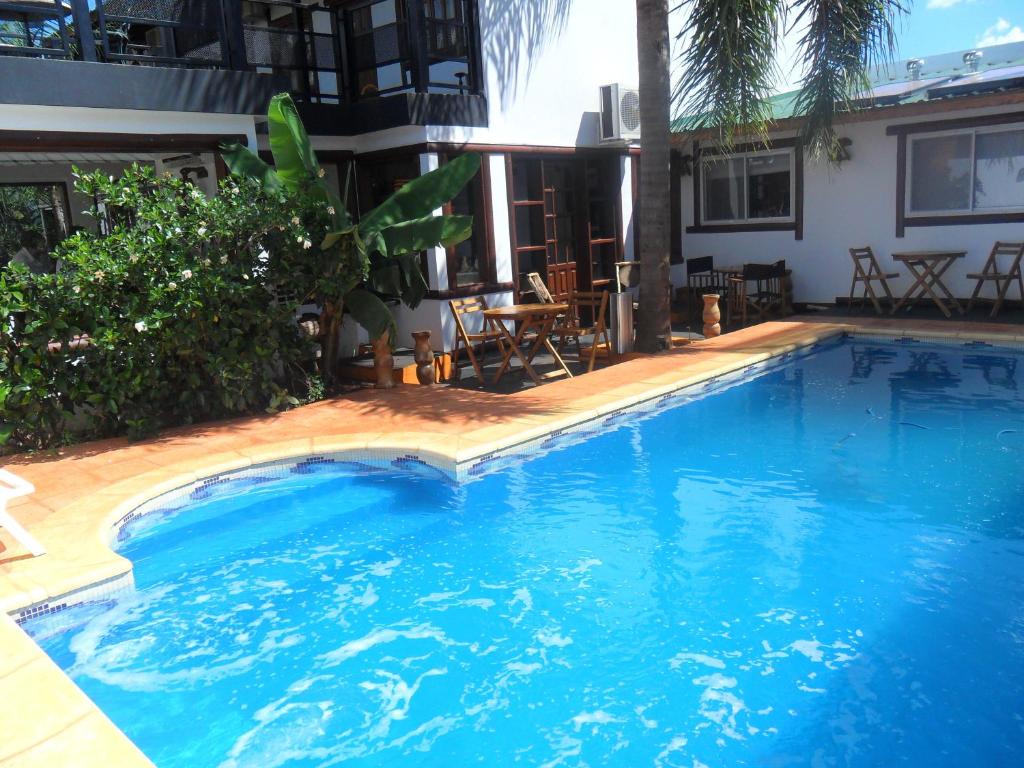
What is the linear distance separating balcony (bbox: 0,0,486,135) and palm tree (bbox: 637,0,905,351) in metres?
2.37

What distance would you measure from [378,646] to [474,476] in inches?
99.8

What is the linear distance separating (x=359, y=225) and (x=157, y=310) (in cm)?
218

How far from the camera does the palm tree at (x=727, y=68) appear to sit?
1043 centimetres

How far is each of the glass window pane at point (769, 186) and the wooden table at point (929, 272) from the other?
2.38 meters

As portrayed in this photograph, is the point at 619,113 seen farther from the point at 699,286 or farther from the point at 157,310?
the point at 157,310

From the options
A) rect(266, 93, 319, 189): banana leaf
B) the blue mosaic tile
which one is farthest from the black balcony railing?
the blue mosaic tile

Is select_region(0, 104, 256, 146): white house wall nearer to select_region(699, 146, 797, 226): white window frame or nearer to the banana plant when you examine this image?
the banana plant

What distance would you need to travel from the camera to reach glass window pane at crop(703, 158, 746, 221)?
49.9ft

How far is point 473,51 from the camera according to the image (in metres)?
11.0

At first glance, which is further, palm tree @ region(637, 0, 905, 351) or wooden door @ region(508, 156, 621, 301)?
wooden door @ region(508, 156, 621, 301)

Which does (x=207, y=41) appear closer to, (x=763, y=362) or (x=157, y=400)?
(x=157, y=400)

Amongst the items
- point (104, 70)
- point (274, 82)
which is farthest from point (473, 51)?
point (104, 70)

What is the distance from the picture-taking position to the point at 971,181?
12695mm

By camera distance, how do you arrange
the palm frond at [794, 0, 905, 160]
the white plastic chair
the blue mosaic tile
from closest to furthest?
the white plastic chair
the blue mosaic tile
the palm frond at [794, 0, 905, 160]
